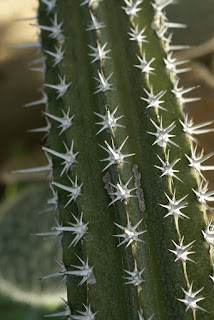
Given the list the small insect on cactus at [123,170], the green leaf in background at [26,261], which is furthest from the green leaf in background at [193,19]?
the green leaf in background at [26,261]

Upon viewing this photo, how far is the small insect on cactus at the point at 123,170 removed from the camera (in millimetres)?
870

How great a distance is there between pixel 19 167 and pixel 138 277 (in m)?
1.09

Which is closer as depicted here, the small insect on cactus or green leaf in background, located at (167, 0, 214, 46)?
the small insect on cactus

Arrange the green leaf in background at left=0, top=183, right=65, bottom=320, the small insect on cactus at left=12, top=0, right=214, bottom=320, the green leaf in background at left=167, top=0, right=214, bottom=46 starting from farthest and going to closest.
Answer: the green leaf in background at left=167, top=0, right=214, bottom=46, the green leaf in background at left=0, top=183, right=65, bottom=320, the small insect on cactus at left=12, top=0, right=214, bottom=320

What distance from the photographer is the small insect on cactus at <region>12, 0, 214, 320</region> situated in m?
0.87

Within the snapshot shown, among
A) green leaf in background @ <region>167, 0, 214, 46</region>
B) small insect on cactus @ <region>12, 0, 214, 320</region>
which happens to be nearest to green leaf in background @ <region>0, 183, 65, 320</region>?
small insect on cactus @ <region>12, 0, 214, 320</region>

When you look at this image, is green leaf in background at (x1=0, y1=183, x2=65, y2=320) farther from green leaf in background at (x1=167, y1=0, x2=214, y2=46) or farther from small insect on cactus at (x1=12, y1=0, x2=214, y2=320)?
green leaf in background at (x1=167, y1=0, x2=214, y2=46)

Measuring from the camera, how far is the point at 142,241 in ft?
2.89

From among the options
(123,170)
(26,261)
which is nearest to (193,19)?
(123,170)

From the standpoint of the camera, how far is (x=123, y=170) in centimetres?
93

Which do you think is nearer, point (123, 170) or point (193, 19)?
point (123, 170)

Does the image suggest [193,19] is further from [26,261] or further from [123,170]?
[26,261]

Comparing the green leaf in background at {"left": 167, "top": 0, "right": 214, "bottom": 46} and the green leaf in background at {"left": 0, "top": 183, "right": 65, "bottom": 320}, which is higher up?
the green leaf in background at {"left": 167, "top": 0, "right": 214, "bottom": 46}

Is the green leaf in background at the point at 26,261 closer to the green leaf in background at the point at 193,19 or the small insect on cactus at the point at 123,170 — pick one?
the small insect on cactus at the point at 123,170
